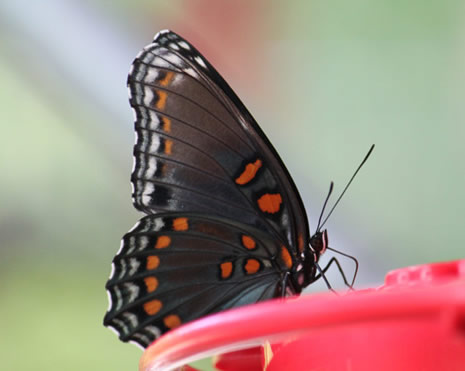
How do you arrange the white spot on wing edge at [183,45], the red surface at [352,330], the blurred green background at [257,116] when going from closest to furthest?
the red surface at [352,330]
the white spot on wing edge at [183,45]
the blurred green background at [257,116]

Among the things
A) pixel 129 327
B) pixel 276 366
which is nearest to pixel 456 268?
pixel 276 366

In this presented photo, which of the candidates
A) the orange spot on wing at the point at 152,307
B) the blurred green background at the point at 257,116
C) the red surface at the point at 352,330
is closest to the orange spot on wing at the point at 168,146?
the orange spot on wing at the point at 152,307

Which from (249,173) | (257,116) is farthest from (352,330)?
(257,116)

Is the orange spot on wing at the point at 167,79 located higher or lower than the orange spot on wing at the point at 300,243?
higher

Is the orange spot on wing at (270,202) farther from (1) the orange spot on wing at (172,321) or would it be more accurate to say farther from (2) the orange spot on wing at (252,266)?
(1) the orange spot on wing at (172,321)

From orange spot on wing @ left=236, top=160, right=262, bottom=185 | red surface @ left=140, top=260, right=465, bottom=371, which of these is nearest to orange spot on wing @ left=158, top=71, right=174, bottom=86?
orange spot on wing @ left=236, top=160, right=262, bottom=185

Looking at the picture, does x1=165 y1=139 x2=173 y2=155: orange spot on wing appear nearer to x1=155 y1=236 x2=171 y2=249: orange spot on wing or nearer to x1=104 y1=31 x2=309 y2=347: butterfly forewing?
x1=104 y1=31 x2=309 y2=347: butterfly forewing

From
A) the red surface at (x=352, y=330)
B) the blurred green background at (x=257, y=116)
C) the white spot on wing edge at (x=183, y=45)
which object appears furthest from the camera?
the blurred green background at (x=257, y=116)
